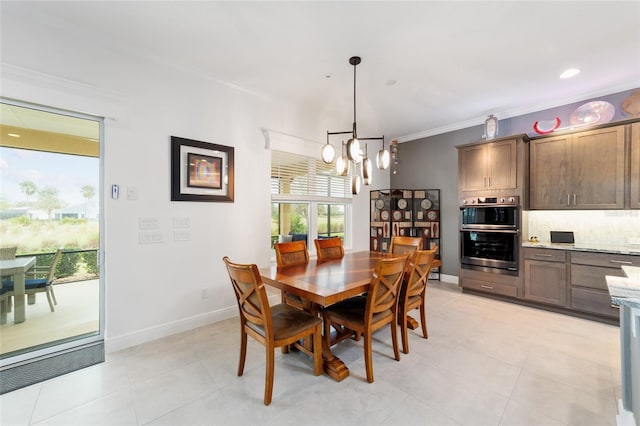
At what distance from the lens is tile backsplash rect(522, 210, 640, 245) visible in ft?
10.9

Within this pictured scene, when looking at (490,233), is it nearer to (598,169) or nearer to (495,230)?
(495,230)

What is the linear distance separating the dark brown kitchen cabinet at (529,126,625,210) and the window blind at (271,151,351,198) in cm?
286

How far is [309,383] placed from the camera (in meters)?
2.01

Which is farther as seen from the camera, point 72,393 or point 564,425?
point 72,393

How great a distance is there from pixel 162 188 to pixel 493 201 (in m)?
4.35

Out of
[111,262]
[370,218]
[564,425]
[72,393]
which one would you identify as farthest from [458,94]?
[72,393]

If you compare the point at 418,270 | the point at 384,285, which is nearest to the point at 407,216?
the point at 418,270

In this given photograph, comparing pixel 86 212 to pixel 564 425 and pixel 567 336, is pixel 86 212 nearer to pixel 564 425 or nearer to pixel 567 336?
pixel 564 425

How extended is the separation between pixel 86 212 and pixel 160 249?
727mm

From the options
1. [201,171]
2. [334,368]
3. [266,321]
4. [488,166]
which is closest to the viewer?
[266,321]

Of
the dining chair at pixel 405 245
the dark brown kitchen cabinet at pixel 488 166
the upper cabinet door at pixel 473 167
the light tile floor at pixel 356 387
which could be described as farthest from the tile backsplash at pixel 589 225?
the dining chair at pixel 405 245

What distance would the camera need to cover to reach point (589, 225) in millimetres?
3604

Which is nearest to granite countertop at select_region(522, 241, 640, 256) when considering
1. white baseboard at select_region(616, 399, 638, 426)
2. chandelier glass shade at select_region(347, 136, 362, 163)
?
white baseboard at select_region(616, 399, 638, 426)

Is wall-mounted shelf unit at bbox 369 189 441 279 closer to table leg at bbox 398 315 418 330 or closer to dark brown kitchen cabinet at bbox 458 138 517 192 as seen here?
dark brown kitchen cabinet at bbox 458 138 517 192
